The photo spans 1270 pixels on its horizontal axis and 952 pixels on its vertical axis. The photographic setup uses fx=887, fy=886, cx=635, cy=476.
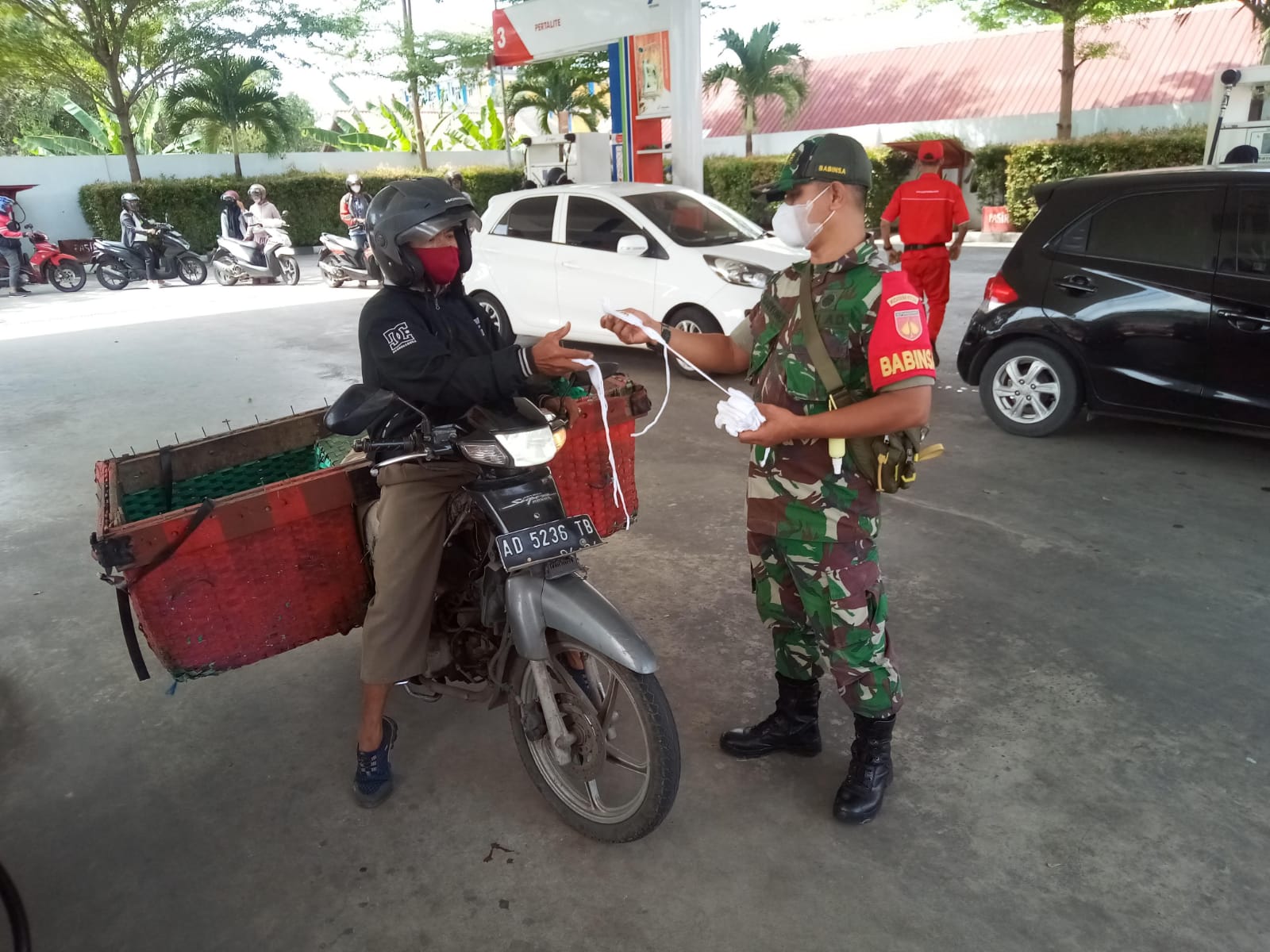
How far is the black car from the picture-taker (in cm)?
471

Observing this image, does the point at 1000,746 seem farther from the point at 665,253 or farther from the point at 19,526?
the point at 665,253

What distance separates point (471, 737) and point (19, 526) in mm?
3369

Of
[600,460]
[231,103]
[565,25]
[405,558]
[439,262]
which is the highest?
[231,103]

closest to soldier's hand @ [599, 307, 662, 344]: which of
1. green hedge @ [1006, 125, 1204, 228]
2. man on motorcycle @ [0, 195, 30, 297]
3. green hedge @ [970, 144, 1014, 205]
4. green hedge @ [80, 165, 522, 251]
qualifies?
man on motorcycle @ [0, 195, 30, 297]

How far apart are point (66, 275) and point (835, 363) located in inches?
643

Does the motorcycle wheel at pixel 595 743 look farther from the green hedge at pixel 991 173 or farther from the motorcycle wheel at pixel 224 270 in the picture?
the green hedge at pixel 991 173

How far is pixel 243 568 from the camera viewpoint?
246cm

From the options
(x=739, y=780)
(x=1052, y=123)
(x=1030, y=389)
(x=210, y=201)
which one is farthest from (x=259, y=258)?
(x=1052, y=123)

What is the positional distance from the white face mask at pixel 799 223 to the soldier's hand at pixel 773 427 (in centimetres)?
47

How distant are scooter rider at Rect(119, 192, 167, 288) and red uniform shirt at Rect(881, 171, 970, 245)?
12.9 meters

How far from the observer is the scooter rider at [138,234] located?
47.8 feet

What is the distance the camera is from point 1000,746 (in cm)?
280

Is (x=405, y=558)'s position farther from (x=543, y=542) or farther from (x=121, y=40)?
(x=121, y=40)

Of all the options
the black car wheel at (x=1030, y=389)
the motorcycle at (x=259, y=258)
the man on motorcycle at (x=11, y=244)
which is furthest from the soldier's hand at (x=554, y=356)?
the man on motorcycle at (x=11, y=244)
